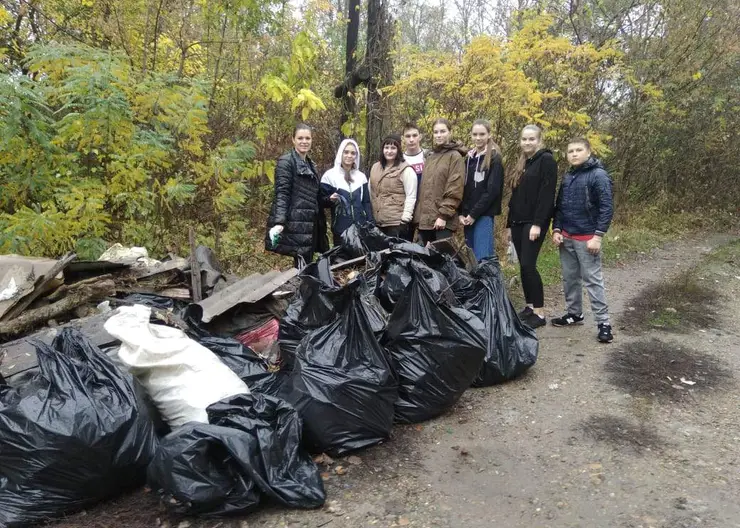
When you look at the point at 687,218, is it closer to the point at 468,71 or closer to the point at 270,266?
the point at 468,71

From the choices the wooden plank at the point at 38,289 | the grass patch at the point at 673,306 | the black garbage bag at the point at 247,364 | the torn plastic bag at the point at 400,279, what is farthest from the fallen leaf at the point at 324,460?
the grass patch at the point at 673,306

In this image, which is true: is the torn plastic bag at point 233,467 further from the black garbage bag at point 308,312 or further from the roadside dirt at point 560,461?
the black garbage bag at point 308,312

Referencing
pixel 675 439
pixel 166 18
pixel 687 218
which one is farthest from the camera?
pixel 687 218

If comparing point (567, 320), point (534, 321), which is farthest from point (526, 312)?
point (567, 320)

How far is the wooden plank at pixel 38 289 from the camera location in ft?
10.2

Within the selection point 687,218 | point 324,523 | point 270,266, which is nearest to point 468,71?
point 270,266

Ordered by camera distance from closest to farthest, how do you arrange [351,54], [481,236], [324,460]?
[324,460] < [481,236] < [351,54]

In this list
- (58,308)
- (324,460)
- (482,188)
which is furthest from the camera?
(482,188)

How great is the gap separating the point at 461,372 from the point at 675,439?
3.71ft

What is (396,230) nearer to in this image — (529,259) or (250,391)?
(529,259)

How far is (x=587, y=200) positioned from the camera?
3822mm

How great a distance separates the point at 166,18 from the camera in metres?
5.50

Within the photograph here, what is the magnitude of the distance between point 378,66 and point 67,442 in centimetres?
567

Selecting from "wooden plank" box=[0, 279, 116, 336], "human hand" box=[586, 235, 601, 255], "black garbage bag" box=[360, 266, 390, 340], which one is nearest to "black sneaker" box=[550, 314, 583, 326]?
"human hand" box=[586, 235, 601, 255]
